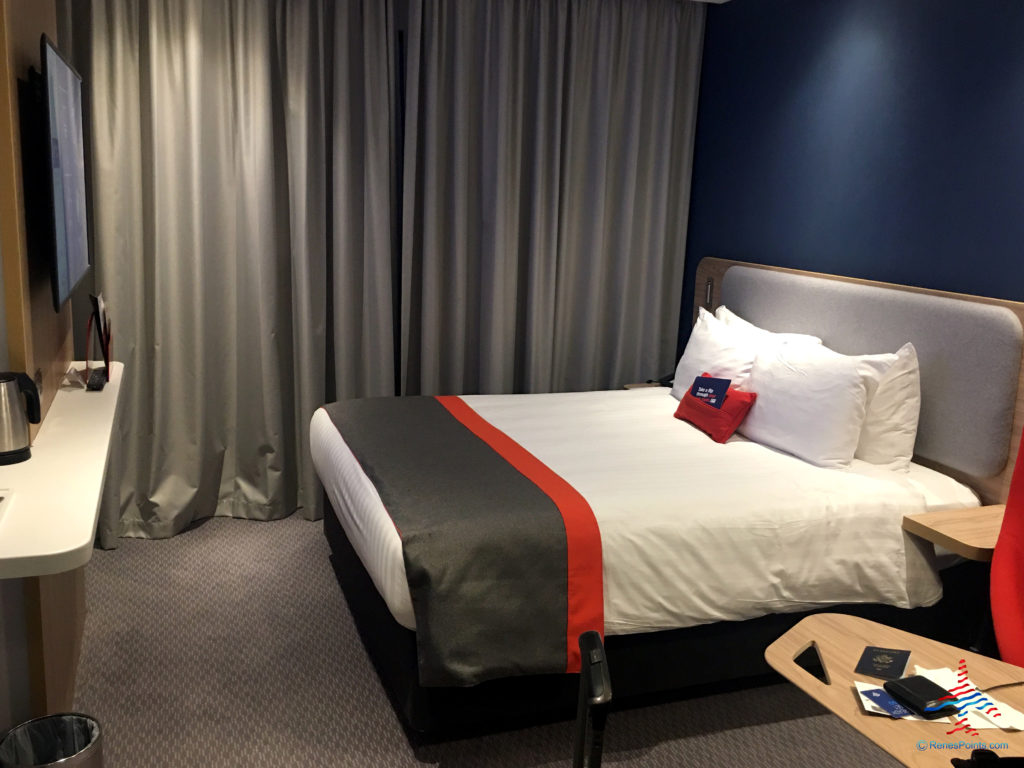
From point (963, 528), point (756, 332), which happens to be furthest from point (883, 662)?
point (756, 332)

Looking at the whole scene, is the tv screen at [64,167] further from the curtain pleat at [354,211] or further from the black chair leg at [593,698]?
the black chair leg at [593,698]

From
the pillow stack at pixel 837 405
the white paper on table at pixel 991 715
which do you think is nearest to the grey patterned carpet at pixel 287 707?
the pillow stack at pixel 837 405

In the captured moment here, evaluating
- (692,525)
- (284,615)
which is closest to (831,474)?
(692,525)

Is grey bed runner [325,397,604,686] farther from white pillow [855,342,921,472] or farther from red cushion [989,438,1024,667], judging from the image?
white pillow [855,342,921,472]

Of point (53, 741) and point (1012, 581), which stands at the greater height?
point (1012, 581)

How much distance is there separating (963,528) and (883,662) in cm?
109

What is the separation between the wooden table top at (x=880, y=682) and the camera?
1.48 m

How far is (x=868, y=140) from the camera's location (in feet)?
11.4

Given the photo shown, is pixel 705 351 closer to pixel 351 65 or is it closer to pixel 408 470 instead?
pixel 408 470

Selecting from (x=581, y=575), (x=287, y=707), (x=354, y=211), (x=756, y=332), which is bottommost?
(x=287, y=707)

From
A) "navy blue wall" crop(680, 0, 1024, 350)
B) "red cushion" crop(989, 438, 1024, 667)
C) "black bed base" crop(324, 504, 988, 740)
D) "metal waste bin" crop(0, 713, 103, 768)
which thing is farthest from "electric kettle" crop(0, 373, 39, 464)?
"navy blue wall" crop(680, 0, 1024, 350)

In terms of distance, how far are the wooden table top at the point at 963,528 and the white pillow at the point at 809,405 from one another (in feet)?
1.29

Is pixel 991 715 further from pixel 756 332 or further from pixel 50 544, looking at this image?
pixel 756 332

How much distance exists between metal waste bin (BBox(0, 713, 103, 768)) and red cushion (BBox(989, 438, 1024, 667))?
2.13m
